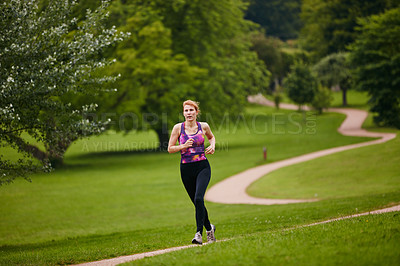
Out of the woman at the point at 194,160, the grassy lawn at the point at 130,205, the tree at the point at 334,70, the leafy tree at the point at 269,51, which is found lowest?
the grassy lawn at the point at 130,205

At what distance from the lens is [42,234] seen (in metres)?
17.7

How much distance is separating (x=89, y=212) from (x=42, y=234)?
4.00m

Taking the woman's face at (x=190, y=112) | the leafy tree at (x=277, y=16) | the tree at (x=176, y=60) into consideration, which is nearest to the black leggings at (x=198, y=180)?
the woman's face at (x=190, y=112)

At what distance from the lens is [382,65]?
144ft

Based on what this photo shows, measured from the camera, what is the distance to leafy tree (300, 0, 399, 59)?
237 ft

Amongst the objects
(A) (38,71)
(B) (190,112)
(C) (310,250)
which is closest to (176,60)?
(A) (38,71)

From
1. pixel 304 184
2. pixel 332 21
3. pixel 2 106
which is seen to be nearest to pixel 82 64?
pixel 2 106

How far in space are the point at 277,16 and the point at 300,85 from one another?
132 feet

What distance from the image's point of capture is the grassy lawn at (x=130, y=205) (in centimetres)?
1270

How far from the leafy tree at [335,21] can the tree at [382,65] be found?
81.3 ft

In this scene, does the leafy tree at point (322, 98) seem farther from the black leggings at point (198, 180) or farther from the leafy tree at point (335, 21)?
the black leggings at point (198, 180)

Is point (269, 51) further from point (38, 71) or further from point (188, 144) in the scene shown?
point (188, 144)

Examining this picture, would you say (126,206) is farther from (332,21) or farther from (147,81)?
(332,21)

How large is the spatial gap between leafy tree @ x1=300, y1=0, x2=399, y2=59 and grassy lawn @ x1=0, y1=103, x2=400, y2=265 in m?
25.0
